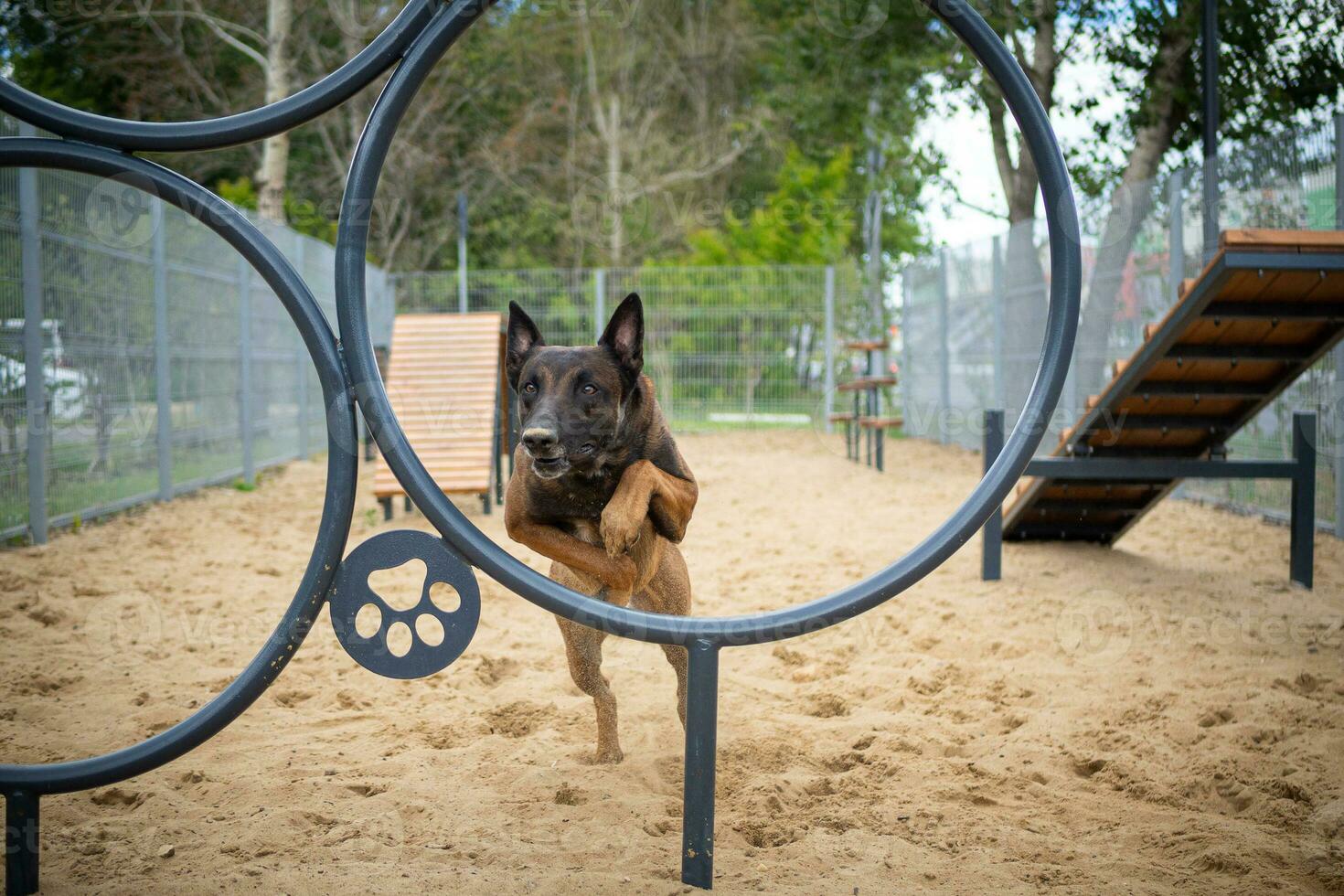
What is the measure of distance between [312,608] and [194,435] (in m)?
8.68

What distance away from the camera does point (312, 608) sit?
2.32m

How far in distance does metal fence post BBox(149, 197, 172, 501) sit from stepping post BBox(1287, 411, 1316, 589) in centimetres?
906

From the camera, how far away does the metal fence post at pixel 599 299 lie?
59.0 feet

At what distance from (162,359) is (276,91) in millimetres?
5870

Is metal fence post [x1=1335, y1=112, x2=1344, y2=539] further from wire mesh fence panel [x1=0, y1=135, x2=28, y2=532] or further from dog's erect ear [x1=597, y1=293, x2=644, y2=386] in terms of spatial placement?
wire mesh fence panel [x1=0, y1=135, x2=28, y2=532]

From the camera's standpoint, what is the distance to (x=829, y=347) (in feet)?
57.2

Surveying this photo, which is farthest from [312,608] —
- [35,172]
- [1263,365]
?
[35,172]

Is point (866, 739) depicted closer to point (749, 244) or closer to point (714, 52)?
point (749, 244)

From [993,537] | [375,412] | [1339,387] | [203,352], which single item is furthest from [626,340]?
[203,352]

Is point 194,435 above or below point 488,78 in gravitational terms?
below

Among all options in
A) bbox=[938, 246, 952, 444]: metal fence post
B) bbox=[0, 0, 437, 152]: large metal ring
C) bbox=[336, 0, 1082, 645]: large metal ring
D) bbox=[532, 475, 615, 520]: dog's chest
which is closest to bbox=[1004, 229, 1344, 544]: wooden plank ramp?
bbox=[336, 0, 1082, 645]: large metal ring

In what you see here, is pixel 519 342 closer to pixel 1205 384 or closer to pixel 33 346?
pixel 1205 384

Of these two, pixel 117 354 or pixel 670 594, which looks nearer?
pixel 670 594

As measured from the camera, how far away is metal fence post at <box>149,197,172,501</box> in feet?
29.6
